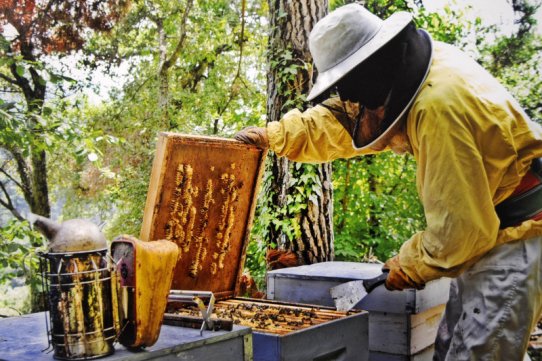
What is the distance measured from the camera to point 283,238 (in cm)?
385

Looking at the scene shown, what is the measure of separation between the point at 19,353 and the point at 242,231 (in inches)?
61.5

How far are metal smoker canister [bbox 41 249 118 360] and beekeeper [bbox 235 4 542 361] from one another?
117 centimetres

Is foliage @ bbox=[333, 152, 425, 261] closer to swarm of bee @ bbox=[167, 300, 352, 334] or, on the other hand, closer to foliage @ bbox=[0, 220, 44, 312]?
foliage @ bbox=[0, 220, 44, 312]

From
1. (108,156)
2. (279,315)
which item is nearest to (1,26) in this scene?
(108,156)

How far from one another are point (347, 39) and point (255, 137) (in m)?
0.80

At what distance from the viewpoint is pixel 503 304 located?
2090mm

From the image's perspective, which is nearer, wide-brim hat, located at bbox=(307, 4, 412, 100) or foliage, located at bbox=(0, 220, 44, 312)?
wide-brim hat, located at bbox=(307, 4, 412, 100)

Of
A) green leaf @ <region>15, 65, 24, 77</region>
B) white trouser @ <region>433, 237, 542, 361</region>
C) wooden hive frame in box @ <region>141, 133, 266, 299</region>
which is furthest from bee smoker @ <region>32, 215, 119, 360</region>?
green leaf @ <region>15, 65, 24, 77</region>

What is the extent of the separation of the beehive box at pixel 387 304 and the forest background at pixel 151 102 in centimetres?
72

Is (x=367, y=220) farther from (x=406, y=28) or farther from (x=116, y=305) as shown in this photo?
(x=116, y=305)

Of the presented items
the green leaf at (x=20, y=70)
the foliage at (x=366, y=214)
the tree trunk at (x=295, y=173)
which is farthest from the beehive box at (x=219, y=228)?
the foliage at (x=366, y=214)

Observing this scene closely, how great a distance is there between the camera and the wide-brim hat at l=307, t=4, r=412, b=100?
2102mm

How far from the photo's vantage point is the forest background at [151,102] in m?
4.06

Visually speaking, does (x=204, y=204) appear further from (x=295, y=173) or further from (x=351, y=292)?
(x=295, y=173)
